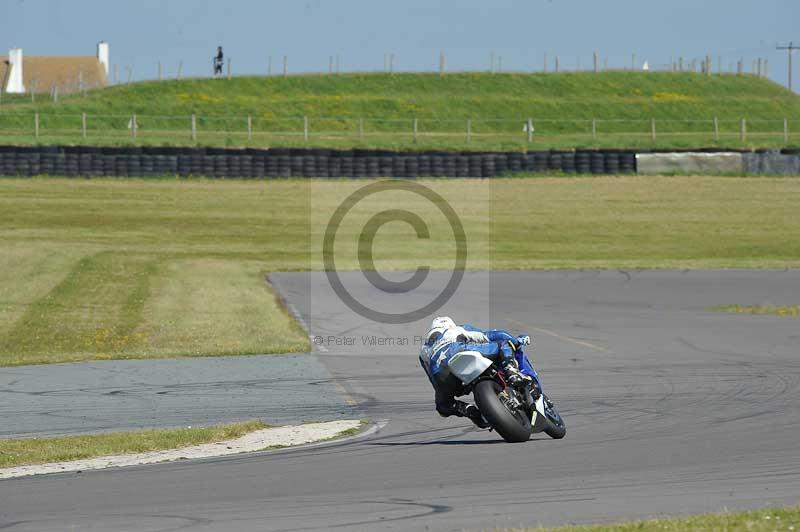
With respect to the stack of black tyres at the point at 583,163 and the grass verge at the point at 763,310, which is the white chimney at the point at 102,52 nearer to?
the stack of black tyres at the point at 583,163

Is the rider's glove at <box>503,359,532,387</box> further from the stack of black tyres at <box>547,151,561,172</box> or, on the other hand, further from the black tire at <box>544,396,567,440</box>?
the stack of black tyres at <box>547,151,561,172</box>

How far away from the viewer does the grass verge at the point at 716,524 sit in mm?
8375

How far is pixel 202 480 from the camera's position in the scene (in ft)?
34.7

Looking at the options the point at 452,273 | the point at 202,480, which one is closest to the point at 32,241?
the point at 452,273

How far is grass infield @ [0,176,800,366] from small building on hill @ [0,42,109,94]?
74.4 metres

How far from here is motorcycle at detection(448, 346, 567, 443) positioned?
11719 mm

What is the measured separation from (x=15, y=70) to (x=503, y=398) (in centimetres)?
11704

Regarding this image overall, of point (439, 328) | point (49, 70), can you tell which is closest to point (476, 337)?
point (439, 328)

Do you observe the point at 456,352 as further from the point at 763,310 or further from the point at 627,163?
the point at 627,163

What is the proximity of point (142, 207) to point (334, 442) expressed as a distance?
3802cm

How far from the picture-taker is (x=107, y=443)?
1252 centimetres

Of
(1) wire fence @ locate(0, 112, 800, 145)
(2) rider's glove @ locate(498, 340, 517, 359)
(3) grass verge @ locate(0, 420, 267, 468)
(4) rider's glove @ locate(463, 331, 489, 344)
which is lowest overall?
(3) grass verge @ locate(0, 420, 267, 468)

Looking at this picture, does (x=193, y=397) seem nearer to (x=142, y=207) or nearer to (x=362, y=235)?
(x=362, y=235)

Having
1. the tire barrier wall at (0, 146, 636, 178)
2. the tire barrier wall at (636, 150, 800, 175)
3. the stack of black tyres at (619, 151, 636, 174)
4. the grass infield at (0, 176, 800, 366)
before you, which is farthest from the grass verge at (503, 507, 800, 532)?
the tire barrier wall at (636, 150, 800, 175)
